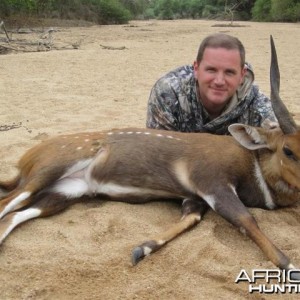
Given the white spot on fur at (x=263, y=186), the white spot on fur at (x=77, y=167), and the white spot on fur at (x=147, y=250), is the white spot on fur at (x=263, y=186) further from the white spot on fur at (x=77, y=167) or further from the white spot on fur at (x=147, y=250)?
the white spot on fur at (x=77, y=167)

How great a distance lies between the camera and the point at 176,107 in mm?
5695

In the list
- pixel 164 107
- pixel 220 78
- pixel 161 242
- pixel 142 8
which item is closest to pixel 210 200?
pixel 161 242

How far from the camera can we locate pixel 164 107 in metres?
5.68

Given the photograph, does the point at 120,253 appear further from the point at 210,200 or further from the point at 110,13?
the point at 110,13

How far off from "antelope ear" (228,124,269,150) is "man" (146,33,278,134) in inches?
19.0

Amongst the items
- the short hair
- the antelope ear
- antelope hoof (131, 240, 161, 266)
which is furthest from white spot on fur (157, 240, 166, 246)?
the short hair

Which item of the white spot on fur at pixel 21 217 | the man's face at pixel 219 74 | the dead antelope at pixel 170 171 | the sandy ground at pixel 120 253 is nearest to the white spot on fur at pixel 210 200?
the dead antelope at pixel 170 171

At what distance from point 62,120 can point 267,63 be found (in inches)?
344

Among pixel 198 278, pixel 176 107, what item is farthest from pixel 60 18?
pixel 198 278

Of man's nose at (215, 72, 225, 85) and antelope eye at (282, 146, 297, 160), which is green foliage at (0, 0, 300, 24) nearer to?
man's nose at (215, 72, 225, 85)

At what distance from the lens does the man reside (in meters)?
5.11

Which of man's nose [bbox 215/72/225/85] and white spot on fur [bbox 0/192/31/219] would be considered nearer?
white spot on fur [bbox 0/192/31/219]

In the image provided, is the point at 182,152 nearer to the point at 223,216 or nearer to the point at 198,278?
the point at 223,216

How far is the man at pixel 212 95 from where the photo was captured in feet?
16.8
